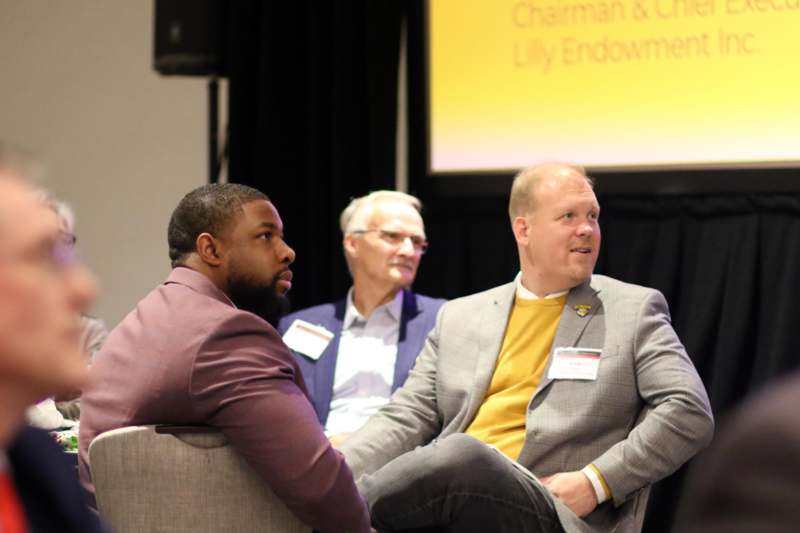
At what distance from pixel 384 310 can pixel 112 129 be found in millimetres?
2559

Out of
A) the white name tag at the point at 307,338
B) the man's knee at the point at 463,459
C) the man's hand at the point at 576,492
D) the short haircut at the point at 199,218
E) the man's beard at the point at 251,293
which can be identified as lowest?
the man's hand at the point at 576,492

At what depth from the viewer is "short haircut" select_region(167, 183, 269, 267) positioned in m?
3.04

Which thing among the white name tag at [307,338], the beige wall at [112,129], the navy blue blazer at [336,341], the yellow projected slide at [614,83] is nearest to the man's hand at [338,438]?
the navy blue blazer at [336,341]

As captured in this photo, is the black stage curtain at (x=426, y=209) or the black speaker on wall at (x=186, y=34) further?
the black speaker on wall at (x=186, y=34)

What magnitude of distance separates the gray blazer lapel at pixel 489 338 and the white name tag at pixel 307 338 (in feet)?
3.00

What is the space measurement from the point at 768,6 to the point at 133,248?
3.39m

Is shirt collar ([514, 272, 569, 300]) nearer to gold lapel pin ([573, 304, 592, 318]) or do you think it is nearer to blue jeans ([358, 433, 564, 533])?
gold lapel pin ([573, 304, 592, 318])

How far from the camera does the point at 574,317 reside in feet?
Result: 11.2

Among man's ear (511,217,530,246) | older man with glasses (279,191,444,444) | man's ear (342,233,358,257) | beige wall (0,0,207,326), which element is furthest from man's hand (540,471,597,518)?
beige wall (0,0,207,326)

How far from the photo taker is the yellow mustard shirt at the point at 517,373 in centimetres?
340

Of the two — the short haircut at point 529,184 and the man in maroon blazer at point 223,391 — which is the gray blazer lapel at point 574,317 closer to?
the short haircut at point 529,184

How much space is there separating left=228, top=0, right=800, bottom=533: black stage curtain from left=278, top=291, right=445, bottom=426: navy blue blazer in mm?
838

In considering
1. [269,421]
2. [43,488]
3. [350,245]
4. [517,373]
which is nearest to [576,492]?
[517,373]

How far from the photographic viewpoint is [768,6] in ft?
15.0
